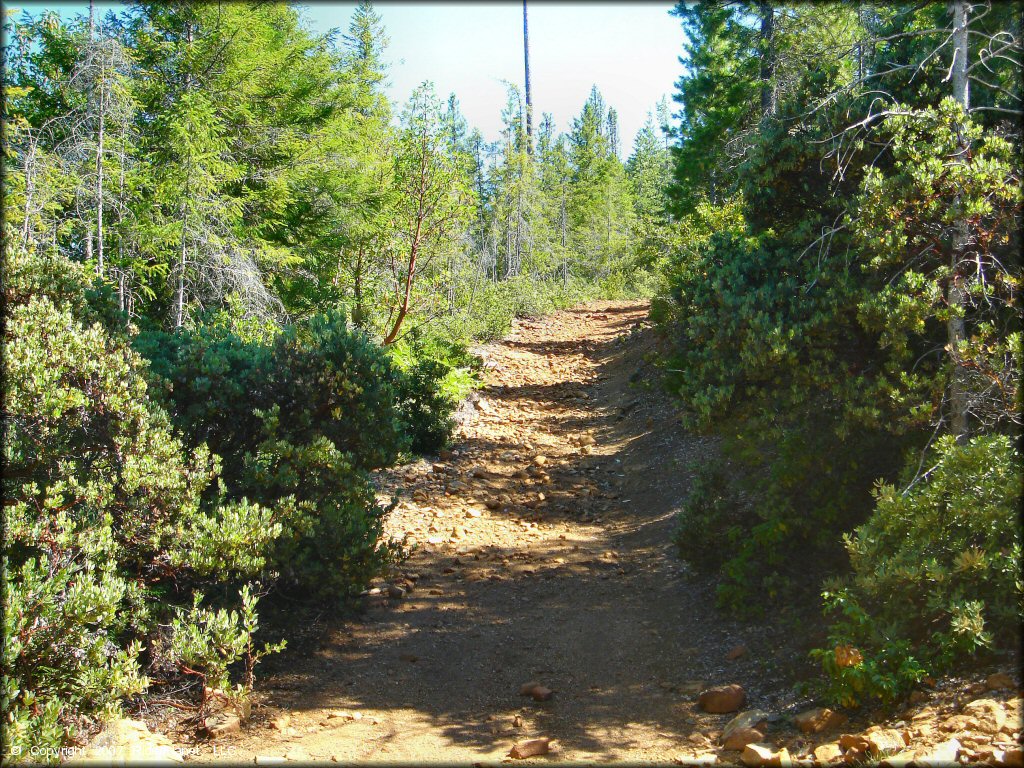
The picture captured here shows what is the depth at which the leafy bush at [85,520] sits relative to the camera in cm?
382

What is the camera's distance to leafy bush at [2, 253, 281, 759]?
3.82 metres

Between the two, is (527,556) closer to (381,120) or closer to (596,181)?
(381,120)

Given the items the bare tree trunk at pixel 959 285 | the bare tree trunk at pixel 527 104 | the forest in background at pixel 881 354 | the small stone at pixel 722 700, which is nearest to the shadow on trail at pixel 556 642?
the small stone at pixel 722 700

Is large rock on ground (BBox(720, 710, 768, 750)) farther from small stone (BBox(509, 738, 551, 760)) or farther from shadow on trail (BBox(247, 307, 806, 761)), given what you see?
small stone (BBox(509, 738, 551, 760))

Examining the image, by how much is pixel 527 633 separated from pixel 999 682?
3.39m

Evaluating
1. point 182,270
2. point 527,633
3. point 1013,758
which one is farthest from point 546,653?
point 182,270

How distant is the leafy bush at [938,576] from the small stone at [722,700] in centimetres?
64

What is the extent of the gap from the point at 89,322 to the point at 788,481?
5.04m

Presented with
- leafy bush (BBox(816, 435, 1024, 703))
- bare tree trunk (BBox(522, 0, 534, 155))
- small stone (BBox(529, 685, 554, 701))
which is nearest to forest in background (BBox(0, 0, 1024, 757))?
leafy bush (BBox(816, 435, 1024, 703))

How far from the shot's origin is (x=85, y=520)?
4.28 meters

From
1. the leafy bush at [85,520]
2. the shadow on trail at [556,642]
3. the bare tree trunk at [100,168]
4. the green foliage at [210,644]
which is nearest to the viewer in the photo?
the leafy bush at [85,520]

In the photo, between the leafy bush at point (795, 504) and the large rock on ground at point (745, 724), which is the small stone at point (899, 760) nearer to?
the large rock on ground at point (745, 724)

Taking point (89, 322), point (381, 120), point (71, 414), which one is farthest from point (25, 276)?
point (381, 120)

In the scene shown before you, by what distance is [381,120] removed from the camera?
18734 millimetres
